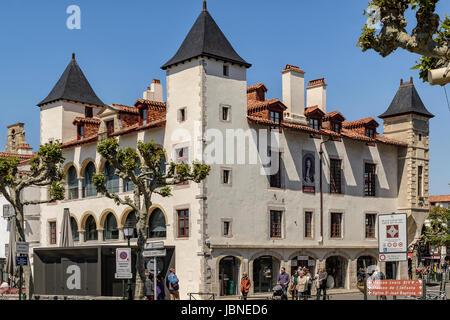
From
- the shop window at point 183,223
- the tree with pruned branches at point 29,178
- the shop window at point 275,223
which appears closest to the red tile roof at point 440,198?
the shop window at point 275,223

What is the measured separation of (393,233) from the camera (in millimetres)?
17594

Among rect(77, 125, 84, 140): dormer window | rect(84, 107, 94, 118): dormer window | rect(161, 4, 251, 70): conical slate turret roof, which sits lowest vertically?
rect(77, 125, 84, 140): dormer window

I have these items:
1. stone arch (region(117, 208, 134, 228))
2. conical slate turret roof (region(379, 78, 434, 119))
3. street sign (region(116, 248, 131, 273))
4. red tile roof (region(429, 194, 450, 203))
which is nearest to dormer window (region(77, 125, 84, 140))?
stone arch (region(117, 208, 134, 228))

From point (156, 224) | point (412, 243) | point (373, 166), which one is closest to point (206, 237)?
point (156, 224)

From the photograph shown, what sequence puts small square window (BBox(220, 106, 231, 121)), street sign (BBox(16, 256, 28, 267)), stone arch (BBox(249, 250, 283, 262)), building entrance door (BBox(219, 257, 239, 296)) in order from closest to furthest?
street sign (BBox(16, 256, 28, 267)) → building entrance door (BBox(219, 257, 239, 296)) → small square window (BBox(220, 106, 231, 121)) → stone arch (BBox(249, 250, 283, 262))

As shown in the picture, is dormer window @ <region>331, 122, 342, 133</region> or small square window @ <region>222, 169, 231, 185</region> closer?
small square window @ <region>222, 169, 231, 185</region>

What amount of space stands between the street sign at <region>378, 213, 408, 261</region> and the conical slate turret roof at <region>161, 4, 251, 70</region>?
2061cm

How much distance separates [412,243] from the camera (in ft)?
153

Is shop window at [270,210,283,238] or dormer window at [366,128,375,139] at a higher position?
dormer window at [366,128,375,139]

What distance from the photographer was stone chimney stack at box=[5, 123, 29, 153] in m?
68.9

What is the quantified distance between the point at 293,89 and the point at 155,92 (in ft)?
31.6

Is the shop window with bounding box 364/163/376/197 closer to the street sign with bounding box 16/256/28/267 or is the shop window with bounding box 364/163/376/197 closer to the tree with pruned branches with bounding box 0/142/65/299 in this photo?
the tree with pruned branches with bounding box 0/142/65/299

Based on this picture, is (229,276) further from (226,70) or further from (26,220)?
(26,220)
